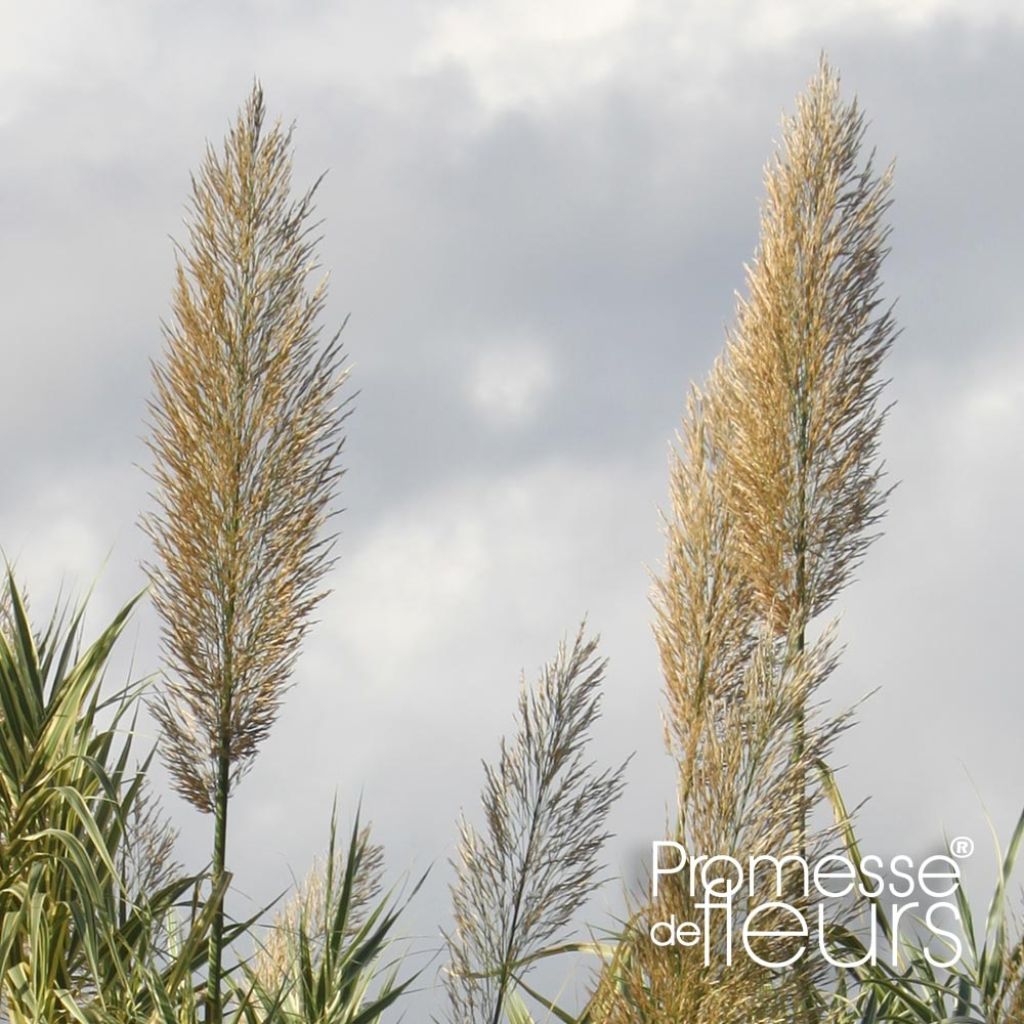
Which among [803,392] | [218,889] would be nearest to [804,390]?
[803,392]

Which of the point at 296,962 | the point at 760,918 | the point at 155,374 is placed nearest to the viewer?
the point at 760,918

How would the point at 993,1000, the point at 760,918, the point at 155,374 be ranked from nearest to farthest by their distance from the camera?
the point at 760,918
the point at 155,374
the point at 993,1000

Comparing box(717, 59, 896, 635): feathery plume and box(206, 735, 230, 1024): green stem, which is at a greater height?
box(717, 59, 896, 635): feathery plume

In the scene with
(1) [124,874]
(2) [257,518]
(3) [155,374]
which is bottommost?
(1) [124,874]

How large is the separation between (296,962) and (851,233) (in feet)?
8.35

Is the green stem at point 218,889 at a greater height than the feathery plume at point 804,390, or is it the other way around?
the feathery plume at point 804,390

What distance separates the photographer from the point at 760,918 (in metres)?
3.39

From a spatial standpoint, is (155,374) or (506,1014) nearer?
(155,374)

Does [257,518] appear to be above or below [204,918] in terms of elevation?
above

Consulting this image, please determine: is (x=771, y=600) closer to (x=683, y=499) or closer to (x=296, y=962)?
(x=683, y=499)

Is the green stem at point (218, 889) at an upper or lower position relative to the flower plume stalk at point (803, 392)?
lower

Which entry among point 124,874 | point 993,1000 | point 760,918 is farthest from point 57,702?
point 993,1000

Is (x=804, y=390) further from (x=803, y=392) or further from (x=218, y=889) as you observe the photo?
(x=218, y=889)

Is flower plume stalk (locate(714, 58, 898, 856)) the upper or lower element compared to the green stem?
upper
